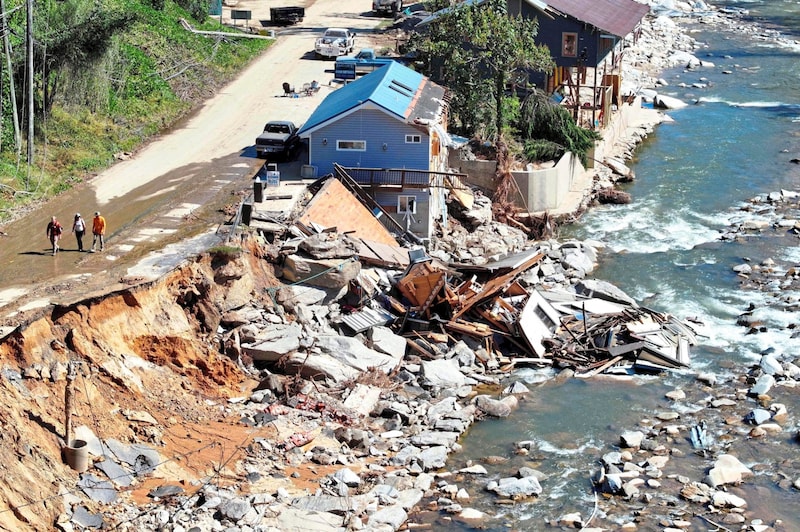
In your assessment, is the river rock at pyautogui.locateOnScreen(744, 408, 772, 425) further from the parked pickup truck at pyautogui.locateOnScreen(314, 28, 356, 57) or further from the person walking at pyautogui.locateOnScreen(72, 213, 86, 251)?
the parked pickup truck at pyautogui.locateOnScreen(314, 28, 356, 57)

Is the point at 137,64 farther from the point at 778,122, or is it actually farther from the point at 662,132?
the point at 778,122

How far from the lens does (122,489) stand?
2647 centimetres

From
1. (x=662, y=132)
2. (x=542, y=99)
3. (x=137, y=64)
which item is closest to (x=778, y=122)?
(x=662, y=132)

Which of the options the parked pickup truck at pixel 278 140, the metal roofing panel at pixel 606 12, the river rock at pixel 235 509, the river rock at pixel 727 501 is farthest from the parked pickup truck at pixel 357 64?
the river rock at pixel 235 509

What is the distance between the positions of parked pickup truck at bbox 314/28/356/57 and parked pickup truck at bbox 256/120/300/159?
54.7 ft

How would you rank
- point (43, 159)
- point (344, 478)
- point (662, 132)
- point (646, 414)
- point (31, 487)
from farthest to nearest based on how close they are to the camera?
point (662, 132)
point (43, 159)
point (646, 414)
point (344, 478)
point (31, 487)

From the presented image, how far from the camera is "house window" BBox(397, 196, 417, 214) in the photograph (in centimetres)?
4416

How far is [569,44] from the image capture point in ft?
195

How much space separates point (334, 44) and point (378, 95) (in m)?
20.2

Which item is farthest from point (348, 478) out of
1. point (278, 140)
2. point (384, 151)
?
point (278, 140)

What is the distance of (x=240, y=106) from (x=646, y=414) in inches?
1080

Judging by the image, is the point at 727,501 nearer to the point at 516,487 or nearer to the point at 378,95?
the point at 516,487

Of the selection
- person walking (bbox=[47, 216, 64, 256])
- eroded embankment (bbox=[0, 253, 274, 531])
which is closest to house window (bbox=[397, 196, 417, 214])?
eroded embankment (bbox=[0, 253, 274, 531])

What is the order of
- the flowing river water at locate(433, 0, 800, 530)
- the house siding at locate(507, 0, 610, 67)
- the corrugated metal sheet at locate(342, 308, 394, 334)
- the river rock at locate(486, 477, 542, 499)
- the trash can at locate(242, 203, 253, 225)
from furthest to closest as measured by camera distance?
the house siding at locate(507, 0, 610, 67) → the trash can at locate(242, 203, 253, 225) → the corrugated metal sheet at locate(342, 308, 394, 334) → the flowing river water at locate(433, 0, 800, 530) → the river rock at locate(486, 477, 542, 499)
